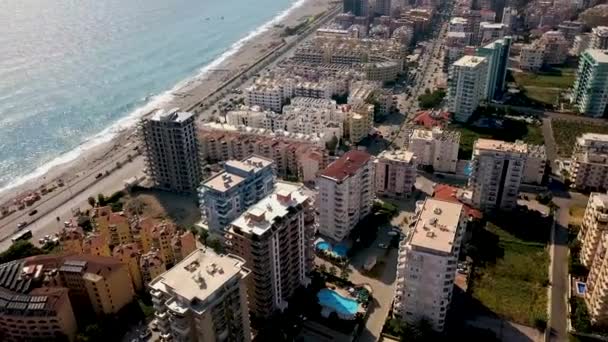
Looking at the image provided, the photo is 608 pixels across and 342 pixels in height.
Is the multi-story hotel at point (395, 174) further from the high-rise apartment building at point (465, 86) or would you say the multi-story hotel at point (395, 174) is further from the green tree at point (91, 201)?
the green tree at point (91, 201)

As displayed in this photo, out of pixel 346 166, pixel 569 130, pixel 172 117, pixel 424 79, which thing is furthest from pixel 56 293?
pixel 424 79

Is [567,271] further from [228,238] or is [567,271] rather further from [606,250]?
[228,238]

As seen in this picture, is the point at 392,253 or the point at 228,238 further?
the point at 392,253

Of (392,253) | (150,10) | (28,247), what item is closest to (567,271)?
(392,253)

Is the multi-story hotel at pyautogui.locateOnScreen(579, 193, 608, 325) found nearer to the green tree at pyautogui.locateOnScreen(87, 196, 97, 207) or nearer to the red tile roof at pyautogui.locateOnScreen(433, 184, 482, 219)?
the red tile roof at pyautogui.locateOnScreen(433, 184, 482, 219)

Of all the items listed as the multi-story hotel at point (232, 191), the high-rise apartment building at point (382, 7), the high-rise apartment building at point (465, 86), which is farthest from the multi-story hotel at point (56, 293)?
the high-rise apartment building at point (382, 7)

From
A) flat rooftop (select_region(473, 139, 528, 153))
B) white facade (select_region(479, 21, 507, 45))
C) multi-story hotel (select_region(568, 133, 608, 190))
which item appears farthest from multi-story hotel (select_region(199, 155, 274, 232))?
white facade (select_region(479, 21, 507, 45))

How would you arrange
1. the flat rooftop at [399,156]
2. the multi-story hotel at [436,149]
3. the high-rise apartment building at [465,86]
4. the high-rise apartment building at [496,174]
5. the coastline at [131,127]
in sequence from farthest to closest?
the high-rise apartment building at [465,86] < the coastline at [131,127] < the multi-story hotel at [436,149] < the flat rooftop at [399,156] < the high-rise apartment building at [496,174]
